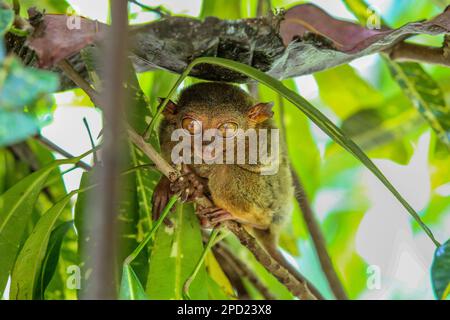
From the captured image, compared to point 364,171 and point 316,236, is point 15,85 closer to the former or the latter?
point 316,236

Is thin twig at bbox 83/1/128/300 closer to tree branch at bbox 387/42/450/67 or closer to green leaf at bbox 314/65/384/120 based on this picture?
tree branch at bbox 387/42/450/67

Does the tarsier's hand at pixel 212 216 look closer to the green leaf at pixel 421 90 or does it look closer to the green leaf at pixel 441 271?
the green leaf at pixel 441 271

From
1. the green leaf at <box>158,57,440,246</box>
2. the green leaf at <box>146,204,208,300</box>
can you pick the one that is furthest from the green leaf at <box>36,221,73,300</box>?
the green leaf at <box>158,57,440,246</box>

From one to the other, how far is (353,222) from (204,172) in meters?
1.81

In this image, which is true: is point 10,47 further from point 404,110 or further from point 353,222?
point 353,222

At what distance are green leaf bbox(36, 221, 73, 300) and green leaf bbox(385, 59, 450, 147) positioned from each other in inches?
52.7

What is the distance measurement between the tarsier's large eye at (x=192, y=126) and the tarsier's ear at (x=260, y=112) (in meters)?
0.20

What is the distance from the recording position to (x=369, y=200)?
405 cm

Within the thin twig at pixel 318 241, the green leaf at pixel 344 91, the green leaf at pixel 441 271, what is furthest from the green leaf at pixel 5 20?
the green leaf at pixel 344 91

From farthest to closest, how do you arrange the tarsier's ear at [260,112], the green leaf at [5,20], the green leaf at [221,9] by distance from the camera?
1. the green leaf at [221,9]
2. the tarsier's ear at [260,112]
3. the green leaf at [5,20]

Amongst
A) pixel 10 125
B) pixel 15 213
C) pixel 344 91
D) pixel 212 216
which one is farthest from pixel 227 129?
pixel 344 91

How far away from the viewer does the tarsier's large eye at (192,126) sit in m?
2.15
